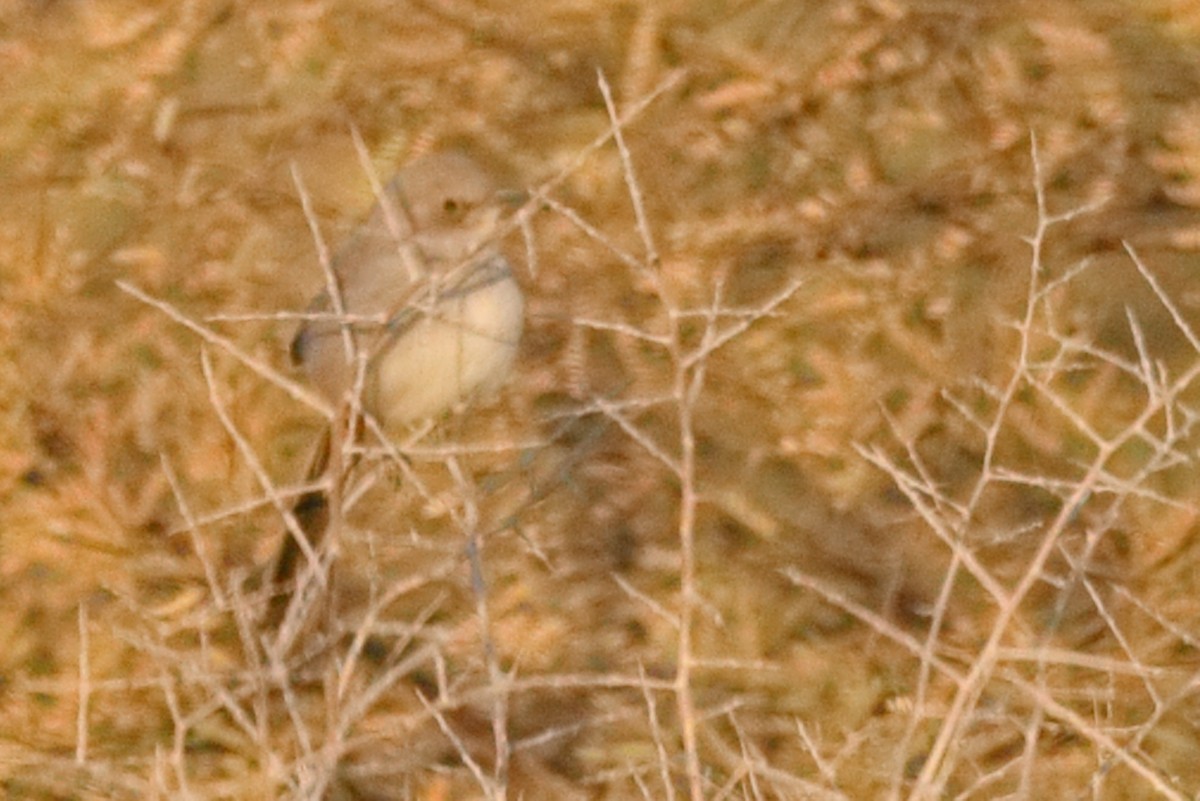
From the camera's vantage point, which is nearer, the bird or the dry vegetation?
the bird

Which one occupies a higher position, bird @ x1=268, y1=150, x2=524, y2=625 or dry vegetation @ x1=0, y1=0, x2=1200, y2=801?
bird @ x1=268, y1=150, x2=524, y2=625

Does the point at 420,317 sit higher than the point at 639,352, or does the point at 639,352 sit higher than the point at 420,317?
the point at 420,317

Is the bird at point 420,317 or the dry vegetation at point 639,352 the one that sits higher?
the bird at point 420,317

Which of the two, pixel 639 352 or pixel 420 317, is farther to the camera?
pixel 639 352

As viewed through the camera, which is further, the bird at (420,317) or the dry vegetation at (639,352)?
the dry vegetation at (639,352)
